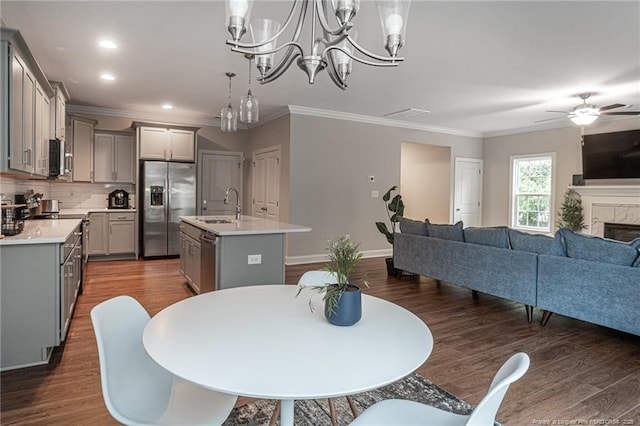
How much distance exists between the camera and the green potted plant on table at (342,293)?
1487 millimetres

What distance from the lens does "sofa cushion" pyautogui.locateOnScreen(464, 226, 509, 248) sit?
403cm

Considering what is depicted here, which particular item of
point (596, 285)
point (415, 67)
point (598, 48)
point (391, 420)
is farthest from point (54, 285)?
point (598, 48)

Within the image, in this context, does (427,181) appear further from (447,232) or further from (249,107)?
(249,107)

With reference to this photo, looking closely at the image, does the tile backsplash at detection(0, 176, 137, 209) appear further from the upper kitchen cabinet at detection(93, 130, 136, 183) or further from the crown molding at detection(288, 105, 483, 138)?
the crown molding at detection(288, 105, 483, 138)

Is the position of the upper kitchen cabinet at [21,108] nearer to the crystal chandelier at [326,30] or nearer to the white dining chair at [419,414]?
the crystal chandelier at [326,30]

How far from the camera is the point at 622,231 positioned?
6355mm

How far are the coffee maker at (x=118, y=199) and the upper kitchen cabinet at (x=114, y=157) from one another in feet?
0.75

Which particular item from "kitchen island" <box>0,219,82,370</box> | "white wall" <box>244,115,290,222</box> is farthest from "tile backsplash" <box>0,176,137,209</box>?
"kitchen island" <box>0,219,82,370</box>

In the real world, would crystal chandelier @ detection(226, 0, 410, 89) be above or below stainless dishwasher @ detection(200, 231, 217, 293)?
above

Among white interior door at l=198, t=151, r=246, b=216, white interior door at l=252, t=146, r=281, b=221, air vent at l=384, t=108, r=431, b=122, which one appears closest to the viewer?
air vent at l=384, t=108, r=431, b=122

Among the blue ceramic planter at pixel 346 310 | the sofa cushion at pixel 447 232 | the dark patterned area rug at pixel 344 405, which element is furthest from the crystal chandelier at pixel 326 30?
the sofa cushion at pixel 447 232

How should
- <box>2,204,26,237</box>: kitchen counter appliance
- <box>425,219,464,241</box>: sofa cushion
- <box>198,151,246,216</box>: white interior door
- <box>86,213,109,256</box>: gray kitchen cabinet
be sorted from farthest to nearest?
<box>198,151,246,216</box>: white interior door, <box>86,213,109,256</box>: gray kitchen cabinet, <box>425,219,464,241</box>: sofa cushion, <box>2,204,26,237</box>: kitchen counter appliance

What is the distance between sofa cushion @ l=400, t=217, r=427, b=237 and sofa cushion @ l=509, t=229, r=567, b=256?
1244 millimetres

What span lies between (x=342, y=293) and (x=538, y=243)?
3.02m
